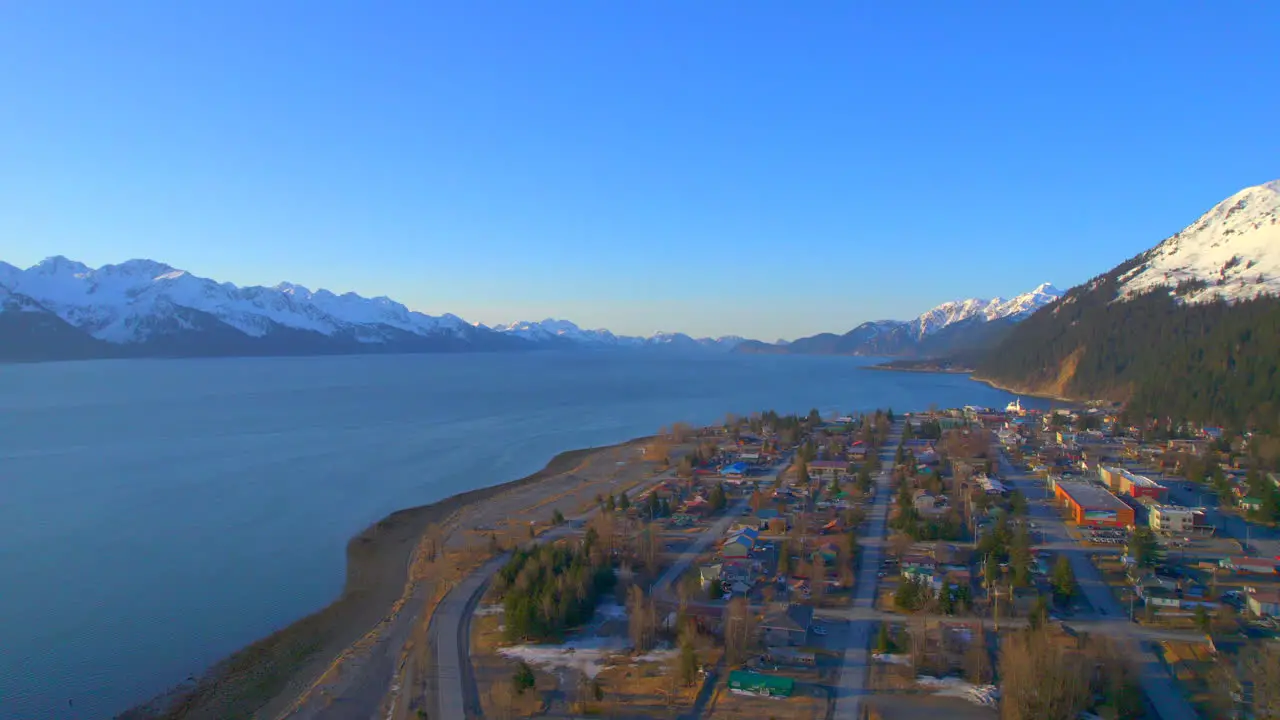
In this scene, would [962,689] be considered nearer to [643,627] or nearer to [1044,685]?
[1044,685]

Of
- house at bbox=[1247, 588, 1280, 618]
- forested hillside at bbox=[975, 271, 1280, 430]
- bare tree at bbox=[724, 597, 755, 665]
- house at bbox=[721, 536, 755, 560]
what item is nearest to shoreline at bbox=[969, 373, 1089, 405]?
forested hillside at bbox=[975, 271, 1280, 430]

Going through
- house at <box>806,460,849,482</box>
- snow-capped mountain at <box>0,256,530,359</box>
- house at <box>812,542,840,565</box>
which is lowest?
house at <box>812,542,840,565</box>

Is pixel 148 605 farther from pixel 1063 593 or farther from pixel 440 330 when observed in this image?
pixel 440 330

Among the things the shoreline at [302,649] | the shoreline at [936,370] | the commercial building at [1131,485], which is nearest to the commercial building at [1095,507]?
the commercial building at [1131,485]

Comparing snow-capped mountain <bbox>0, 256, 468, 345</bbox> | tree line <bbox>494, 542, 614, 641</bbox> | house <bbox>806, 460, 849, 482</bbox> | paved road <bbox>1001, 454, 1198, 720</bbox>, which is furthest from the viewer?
snow-capped mountain <bbox>0, 256, 468, 345</bbox>

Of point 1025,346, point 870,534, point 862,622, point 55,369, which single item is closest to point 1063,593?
point 862,622

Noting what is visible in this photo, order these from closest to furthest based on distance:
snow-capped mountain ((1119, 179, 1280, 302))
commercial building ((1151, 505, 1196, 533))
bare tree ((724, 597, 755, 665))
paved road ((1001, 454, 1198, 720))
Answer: paved road ((1001, 454, 1198, 720))
bare tree ((724, 597, 755, 665))
commercial building ((1151, 505, 1196, 533))
snow-capped mountain ((1119, 179, 1280, 302))

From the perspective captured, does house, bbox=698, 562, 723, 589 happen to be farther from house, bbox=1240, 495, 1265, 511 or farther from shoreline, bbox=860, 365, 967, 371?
shoreline, bbox=860, 365, 967, 371

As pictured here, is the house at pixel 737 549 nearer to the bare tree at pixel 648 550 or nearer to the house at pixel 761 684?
the bare tree at pixel 648 550
